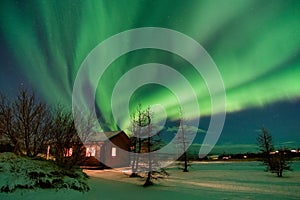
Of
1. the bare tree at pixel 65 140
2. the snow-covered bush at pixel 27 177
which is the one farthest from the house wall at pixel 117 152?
the snow-covered bush at pixel 27 177

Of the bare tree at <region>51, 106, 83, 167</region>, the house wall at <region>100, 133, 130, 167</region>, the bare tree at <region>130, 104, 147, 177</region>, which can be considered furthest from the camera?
the house wall at <region>100, 133, 130, 167</region>

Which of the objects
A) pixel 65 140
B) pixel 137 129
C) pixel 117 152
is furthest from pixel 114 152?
pixel 65 140

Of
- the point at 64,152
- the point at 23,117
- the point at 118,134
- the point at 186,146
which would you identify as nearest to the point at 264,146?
the point at 186,146

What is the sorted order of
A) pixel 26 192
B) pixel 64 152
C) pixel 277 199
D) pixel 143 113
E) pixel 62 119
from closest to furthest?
pixel 26 192 < pixel 277 199 < pixel 64 152 < pixel 62 119 < pixel 143 113

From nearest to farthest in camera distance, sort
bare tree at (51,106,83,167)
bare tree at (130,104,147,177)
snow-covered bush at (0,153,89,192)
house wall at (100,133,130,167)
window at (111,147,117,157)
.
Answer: snow-covered bush at (0,153,89,192)
bare tree at (51,106,83,167)
bare tree at (130,104,147,177)
house wall at (100,133,130,167)
window at (111,147,117,157)

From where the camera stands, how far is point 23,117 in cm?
1429

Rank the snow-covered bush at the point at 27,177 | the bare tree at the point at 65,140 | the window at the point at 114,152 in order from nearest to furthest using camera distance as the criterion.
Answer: the snow-covered bush at the point at 27,177, the bare tree at the point at 65,140, the window at the point at 114,152

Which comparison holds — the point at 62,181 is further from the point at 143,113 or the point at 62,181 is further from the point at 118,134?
the point at 118,134

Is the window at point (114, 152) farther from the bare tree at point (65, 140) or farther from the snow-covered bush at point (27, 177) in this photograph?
the snow-covered bush at point (27, 177)

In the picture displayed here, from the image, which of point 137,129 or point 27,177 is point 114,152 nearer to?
point 137,129

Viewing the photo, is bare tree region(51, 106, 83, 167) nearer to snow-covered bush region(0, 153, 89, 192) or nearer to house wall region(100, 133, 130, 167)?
snow-covered bush region(0, 153, 89, 192)

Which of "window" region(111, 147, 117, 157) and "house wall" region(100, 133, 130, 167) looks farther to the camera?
"window" region(111, 147, 117, 157)

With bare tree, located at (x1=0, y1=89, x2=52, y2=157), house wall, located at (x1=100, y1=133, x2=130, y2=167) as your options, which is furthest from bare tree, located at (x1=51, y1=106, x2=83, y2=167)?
house wall, located at (x1=100, y1=133, x2=130, y2=167)

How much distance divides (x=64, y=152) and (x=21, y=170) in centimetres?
446
